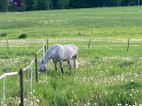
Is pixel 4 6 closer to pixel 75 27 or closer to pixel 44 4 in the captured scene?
pixel 44 4

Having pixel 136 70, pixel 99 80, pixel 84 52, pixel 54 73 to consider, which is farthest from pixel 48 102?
pixel 84 52

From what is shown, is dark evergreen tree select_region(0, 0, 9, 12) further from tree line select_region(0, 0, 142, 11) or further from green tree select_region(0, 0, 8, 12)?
tree line select_region(0, 0, 142, 11)

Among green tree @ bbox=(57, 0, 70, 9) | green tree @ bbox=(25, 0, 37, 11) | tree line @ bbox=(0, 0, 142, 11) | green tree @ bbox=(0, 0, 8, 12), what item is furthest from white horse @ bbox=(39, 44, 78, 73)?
green tree @ bbox=(57, 0, 70, 9)

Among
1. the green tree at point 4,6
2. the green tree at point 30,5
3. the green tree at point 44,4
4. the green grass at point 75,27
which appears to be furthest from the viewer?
the green tree at point 30,5

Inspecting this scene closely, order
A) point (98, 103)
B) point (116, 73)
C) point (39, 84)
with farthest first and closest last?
point (116, 73), point (39, 84), point (98, 103)

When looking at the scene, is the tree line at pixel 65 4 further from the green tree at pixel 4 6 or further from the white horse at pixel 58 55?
the white horse at pixel 58 55

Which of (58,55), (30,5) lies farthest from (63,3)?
(58,55)

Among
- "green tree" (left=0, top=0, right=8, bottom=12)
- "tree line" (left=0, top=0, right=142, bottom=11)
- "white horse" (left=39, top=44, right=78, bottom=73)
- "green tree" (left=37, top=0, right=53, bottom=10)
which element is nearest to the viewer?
"white horse" (left=39, top=44, right=78, bottom=73)

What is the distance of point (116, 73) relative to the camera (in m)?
14.9

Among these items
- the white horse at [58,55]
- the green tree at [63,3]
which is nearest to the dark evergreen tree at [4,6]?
the green tree at [63,3]

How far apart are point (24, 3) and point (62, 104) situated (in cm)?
14043

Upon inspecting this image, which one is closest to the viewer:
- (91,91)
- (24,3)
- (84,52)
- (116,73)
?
(91,91)

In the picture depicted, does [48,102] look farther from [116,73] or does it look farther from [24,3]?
[24,3]

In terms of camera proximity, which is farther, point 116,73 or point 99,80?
point 116,73
